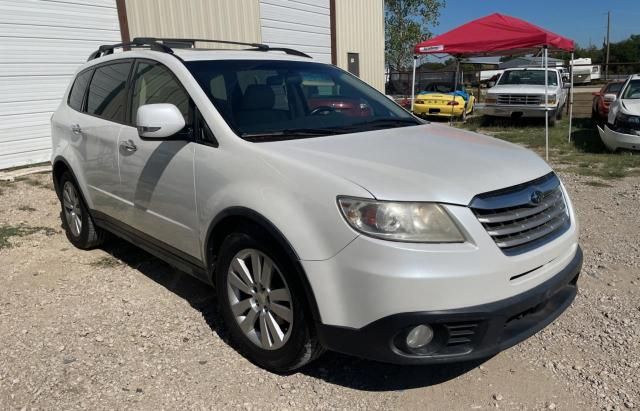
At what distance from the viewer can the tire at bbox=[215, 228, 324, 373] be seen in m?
2.55

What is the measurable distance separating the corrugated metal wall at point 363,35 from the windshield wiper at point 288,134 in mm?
13421

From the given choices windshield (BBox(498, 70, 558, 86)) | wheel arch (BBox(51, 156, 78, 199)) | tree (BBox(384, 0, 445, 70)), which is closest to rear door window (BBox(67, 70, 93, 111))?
wheel arch (BBox(51, 156, 78, 199))

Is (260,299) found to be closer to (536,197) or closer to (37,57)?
(536,197)

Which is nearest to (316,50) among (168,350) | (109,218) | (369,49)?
(369,49)

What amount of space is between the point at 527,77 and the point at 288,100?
1450cm

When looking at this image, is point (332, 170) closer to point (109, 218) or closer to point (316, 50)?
point (109, 218)

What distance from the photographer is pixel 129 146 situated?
3600mm

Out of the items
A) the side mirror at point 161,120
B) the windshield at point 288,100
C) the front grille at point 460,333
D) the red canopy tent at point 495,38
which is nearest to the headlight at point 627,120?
the red canopy tent at point 495,38

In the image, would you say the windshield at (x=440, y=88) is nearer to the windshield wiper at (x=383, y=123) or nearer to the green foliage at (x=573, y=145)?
the green foliage at (x=573, y=145)

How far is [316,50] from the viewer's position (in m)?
15.7

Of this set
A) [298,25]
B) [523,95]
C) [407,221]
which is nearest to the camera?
[407,221]

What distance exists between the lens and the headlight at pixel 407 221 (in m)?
2.27

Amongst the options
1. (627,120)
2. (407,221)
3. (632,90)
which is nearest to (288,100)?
(407,221)

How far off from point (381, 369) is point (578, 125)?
14.2 metres
